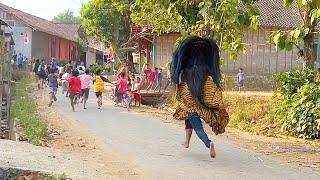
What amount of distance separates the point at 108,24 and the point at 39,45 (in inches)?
417

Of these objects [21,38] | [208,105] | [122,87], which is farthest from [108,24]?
[208,105]

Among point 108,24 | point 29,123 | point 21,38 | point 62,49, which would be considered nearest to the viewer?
point 29,123

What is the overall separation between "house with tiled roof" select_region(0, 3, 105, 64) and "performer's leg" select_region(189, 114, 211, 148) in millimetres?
32095

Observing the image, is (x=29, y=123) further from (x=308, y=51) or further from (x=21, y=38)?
(x=21, y=38)

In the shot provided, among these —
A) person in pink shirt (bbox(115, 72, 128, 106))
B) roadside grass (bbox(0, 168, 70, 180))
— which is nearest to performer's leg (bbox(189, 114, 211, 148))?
roadside grass (bbox(0, 168, 70, 180))

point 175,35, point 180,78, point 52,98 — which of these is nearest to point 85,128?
point 180,78

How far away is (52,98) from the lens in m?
19.6

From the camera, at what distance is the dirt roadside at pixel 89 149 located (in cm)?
745

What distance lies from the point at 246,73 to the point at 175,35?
13.6ft

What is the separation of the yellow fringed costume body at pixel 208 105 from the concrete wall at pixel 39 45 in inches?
1542

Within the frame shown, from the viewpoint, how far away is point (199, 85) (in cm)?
813

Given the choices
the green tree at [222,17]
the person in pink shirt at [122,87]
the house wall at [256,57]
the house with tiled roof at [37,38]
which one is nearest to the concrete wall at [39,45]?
the house with tiled roof at [37,38]

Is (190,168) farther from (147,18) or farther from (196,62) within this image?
(147,18)

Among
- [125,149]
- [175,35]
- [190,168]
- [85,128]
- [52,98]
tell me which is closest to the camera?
[190,168]
